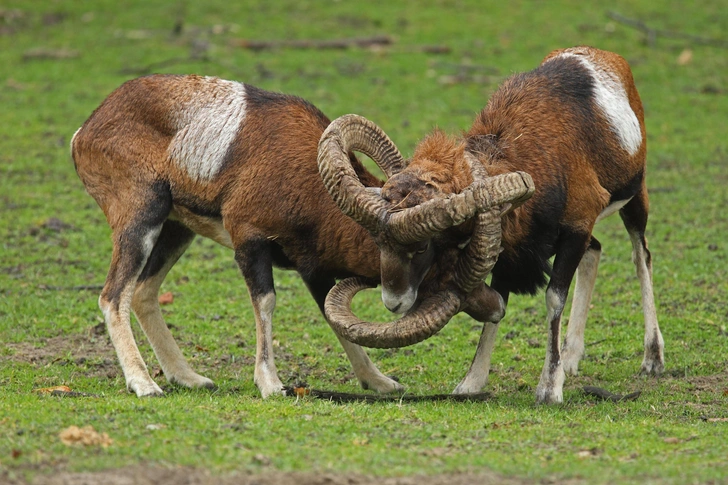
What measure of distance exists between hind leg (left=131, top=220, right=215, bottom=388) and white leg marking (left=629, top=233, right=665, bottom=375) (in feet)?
14.1

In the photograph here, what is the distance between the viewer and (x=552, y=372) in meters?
9.13

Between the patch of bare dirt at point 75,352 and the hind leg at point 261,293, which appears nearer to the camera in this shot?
the hind leg at point 261,293

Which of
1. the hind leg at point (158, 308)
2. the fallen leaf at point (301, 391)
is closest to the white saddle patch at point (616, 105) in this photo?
the fallen leaf at point (301, 391)

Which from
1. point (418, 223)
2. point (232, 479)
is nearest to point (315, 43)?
point (418, 223)

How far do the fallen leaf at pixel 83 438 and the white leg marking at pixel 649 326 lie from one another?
5.64 metres

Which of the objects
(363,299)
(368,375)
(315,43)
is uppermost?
(315,43)

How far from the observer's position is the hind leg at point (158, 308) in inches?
390

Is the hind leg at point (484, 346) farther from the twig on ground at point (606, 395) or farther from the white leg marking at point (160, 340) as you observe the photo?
the white leg marking at point (160, 340)

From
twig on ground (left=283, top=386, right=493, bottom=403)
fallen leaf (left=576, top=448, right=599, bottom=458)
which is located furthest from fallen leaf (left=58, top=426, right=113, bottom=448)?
fallen leaf (left=576, top=448, right=599, bottom=458)

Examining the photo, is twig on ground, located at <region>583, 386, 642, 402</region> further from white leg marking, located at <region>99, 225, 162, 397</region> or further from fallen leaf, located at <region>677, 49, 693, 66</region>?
fallen leaf, located at <region>677, 49, 693, 66</region>

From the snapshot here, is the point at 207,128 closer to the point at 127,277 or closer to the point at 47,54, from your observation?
the point at 127,277

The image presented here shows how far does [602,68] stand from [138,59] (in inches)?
631

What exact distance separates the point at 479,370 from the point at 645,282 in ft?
7.64

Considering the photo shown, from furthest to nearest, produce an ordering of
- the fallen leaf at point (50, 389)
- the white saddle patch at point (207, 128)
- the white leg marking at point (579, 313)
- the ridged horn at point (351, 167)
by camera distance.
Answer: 1. the white leg marking at point (579, 313)
2. the white saddle patch at point (207, 128)
3. the fallen leaf at point (50, 389)
4. the ridged horn at point (351, 167)
